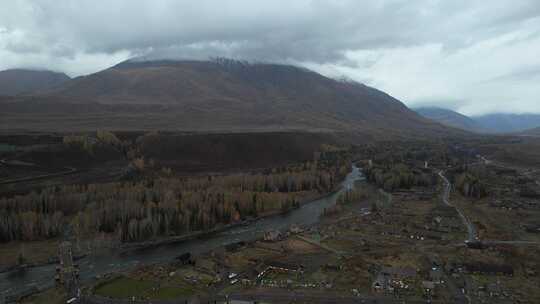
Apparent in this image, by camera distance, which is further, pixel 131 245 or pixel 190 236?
pixel 190 236

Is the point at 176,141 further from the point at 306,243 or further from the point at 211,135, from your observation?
the point at 306,243

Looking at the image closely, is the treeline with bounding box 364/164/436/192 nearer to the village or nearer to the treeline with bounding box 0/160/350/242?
the treeline with bounding box 0/160/350/242

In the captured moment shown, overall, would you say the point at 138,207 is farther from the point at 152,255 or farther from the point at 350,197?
the point at 350,197

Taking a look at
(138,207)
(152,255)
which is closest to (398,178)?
(138,207)

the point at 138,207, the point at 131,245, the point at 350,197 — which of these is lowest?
the point at 131,245

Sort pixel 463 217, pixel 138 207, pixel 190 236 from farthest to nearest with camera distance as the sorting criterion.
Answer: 1. pixel 463 217
2. pixel 138 207
3. pixel 190 236

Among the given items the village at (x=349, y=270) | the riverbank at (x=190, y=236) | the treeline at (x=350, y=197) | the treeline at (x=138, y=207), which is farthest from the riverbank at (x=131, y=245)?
the treeline at (x=350, y=197)

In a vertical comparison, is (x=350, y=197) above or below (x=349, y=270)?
above

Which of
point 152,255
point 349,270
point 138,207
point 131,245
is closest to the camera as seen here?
point 349,270
